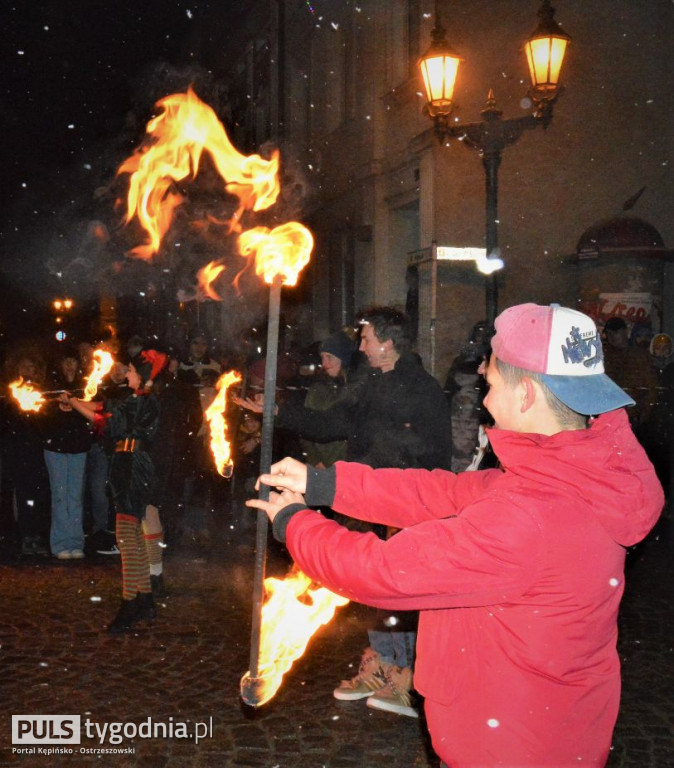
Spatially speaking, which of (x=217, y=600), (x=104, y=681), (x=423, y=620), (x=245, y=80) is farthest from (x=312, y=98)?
(x=423, y=620)

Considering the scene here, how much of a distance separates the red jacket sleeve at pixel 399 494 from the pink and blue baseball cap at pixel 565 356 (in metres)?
0.60

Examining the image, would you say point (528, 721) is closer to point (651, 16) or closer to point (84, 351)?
point (84, 351)

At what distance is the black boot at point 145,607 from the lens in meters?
6.32

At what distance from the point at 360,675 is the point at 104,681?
1.69 metres

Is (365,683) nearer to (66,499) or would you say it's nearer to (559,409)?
(559,409)

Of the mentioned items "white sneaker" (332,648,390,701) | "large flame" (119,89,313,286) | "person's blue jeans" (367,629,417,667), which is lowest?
"white sneaker" (332,648,390,701)

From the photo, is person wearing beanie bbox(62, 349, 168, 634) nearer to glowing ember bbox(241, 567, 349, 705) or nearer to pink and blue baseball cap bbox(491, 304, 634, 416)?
glowing ember bbox(241, 567, 349, 705)

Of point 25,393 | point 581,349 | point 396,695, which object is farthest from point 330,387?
point 581,349

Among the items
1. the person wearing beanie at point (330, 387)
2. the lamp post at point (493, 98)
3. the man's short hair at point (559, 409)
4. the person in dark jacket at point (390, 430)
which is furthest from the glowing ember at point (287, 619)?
the lamp post at point (493, 98)

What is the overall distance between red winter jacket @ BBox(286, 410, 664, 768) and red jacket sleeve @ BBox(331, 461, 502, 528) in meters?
0.49

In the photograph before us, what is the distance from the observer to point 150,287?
110 feet

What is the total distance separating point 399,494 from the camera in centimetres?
273

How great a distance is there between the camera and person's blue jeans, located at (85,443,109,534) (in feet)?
30.5

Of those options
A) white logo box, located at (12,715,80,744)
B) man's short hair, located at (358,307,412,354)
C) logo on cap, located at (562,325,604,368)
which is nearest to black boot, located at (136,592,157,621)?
white logo box, located at (12,715,80,744)
